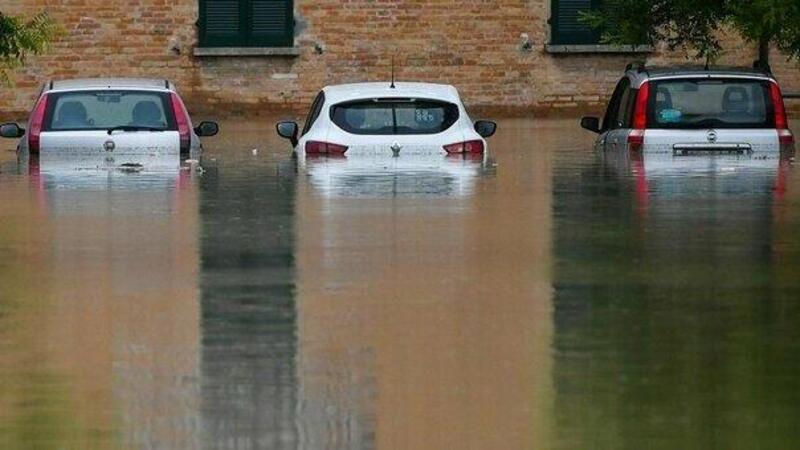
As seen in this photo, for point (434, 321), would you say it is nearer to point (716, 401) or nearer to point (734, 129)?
point (716, 401)

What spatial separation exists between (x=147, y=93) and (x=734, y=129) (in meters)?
6.24

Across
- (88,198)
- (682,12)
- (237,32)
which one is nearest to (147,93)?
(88,198)

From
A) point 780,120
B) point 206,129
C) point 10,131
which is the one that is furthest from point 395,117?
point 780,120

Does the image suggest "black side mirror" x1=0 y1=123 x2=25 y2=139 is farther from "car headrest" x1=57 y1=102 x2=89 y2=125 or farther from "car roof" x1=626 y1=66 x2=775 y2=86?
"car roof" x1=626 y1=66 x2=775 y2=86

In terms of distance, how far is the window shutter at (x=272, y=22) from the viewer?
48438 mm

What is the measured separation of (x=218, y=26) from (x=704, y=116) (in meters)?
21.2

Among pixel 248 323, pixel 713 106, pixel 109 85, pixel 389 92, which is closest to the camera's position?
pixel 248 323

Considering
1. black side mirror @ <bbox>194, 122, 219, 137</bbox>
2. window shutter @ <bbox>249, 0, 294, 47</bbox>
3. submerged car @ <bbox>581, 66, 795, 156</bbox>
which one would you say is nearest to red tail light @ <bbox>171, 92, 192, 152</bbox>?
black side mirror @ <bbox>194, 122, 219, 137</bbox>

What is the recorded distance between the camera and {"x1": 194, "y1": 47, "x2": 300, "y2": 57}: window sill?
4803 centimetres

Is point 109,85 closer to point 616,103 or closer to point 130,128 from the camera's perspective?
point 130,128

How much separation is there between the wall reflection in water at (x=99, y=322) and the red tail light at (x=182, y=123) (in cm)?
281

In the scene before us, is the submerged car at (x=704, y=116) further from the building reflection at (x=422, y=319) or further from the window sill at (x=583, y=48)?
the window sill at (x=583, y=48)

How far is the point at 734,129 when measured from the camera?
2842 centimetres

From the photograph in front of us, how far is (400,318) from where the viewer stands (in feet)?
46.5
